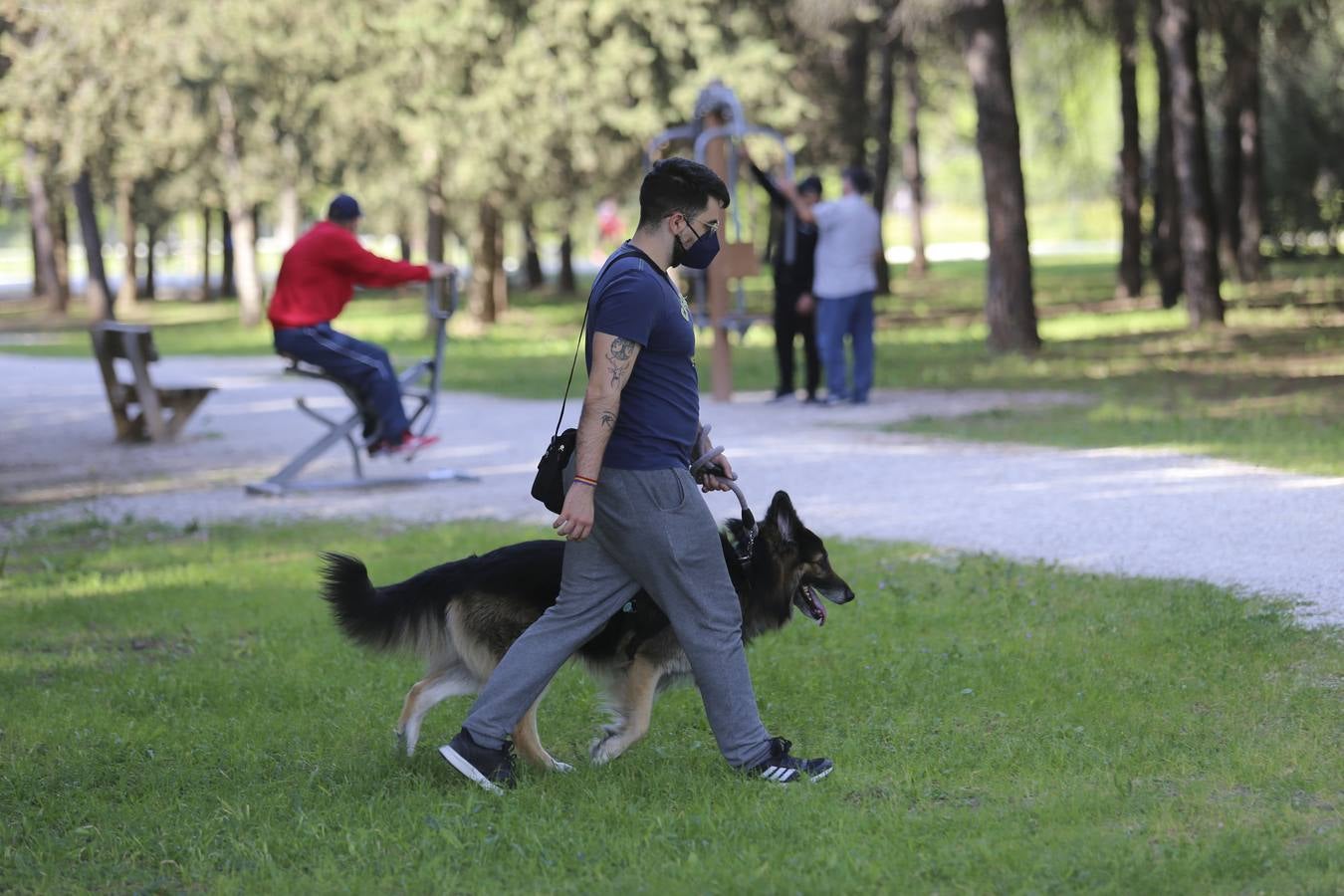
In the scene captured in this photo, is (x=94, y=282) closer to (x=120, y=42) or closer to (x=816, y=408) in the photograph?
(x=120, y=42)

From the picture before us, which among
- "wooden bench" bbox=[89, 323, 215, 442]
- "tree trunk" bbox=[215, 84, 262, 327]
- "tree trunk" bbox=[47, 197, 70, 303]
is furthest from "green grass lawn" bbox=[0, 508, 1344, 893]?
"tree trunk" bbox=[47, 197, 70, 303]

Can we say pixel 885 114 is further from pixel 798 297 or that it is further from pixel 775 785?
pixel 775 785

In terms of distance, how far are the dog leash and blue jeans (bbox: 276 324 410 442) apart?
6.30m

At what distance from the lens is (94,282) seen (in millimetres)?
36656

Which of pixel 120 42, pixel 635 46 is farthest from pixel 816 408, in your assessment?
pixel 120 42

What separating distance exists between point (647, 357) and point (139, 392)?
1149 centimetres

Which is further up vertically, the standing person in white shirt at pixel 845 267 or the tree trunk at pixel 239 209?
the tree trunk at pixel 239 209

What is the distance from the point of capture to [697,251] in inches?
188

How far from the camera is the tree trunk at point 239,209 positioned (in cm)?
3172

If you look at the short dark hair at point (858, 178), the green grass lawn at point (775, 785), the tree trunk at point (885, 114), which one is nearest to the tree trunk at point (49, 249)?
the tree trunk at point (885, 114)

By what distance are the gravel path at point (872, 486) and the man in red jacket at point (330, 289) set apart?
3.27 feet

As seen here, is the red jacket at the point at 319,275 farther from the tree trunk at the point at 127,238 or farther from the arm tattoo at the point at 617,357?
the tree trunk at the point at 127,238

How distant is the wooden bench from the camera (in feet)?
49.4

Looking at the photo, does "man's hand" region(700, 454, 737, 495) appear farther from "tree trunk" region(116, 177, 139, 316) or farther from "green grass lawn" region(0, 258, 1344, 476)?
"tree trunk" region(116, 177, 139, 316)
